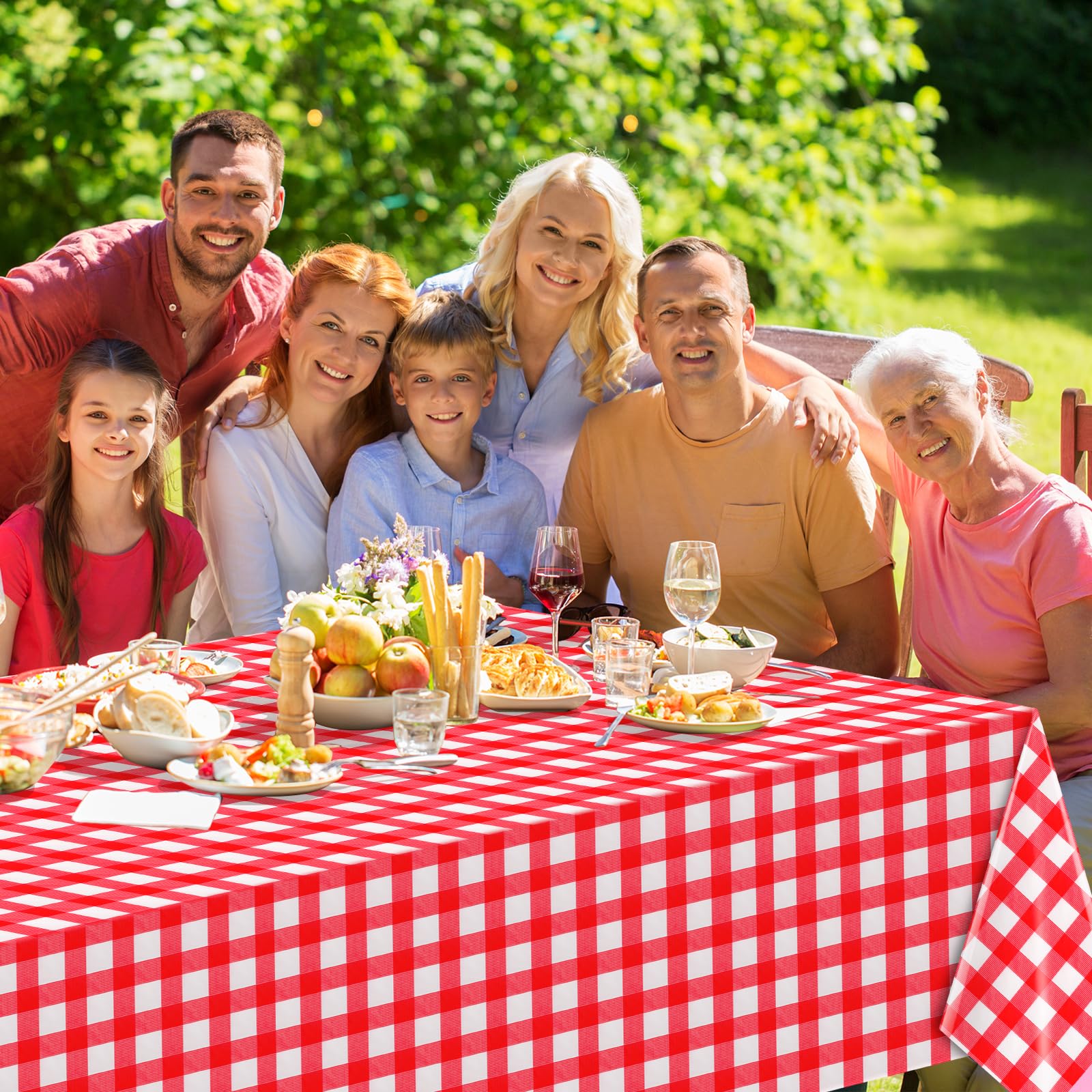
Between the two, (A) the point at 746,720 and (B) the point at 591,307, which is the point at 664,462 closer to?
(B) the point at 591,307

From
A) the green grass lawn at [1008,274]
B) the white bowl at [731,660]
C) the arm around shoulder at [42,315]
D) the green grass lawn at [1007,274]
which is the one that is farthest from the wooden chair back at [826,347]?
the green grass lawn at [1007,274]

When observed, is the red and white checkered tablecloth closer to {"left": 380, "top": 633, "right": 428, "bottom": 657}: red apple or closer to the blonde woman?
{"left": 380, "top": 633, "right": 428, "bottom": 657}: red apple

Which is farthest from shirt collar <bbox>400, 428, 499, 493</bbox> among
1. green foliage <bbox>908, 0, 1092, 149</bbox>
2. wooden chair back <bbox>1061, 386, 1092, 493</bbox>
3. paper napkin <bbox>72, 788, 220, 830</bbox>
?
green foliage <bbox>908, 0, 1092, 149</bbox>

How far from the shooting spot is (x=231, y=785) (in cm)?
227

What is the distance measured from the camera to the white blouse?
3.92 m

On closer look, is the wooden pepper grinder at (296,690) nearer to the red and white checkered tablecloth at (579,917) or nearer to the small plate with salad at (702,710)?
the red and white checkered tablecloth at (579,917)

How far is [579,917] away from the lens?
2209 mm

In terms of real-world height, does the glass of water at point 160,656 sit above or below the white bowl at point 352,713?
above

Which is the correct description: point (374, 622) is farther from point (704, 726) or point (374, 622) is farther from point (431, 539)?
point (704, 726)

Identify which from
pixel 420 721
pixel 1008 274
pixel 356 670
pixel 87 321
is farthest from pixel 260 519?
pixel 1008 274

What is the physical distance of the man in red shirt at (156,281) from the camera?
404 centimetres

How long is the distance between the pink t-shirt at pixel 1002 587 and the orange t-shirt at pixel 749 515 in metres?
0.23

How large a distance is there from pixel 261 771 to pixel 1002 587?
1771 millimetres

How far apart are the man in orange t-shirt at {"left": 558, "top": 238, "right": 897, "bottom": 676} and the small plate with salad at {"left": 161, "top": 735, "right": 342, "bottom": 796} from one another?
1611mm
